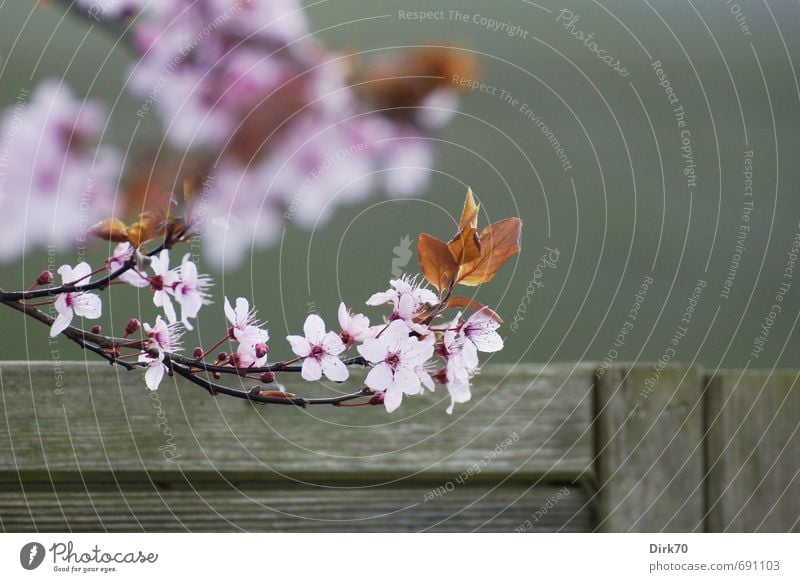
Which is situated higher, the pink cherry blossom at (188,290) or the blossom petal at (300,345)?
the pink cherry blossom at (188,290)

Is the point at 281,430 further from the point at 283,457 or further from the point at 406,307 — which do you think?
the point at 406,307

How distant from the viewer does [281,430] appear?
19.2 inches

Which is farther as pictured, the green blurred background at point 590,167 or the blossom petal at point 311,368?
the green blurred background at point 590,167

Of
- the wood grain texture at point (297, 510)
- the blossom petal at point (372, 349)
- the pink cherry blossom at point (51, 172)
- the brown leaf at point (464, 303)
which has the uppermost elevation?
the pink cherry blossom at point (51, 172)

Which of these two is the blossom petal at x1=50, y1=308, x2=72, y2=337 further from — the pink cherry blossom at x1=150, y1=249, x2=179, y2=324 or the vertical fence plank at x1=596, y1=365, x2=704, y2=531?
the vertical fence plank at x1=596, y1=365, x2=704, y2=531

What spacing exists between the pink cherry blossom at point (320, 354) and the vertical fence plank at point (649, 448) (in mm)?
197

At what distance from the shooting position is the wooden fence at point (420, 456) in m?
0.48

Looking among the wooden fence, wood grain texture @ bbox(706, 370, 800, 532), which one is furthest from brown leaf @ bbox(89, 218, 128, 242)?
wood grain texture @ bbox(706, 370, 800, 532)

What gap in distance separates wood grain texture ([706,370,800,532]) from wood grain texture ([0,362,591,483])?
0.33 feet

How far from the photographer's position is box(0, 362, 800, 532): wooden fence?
1.57ft

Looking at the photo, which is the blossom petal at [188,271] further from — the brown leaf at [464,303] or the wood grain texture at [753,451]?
the wood grain texture at [753,451]

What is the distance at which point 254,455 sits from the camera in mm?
490
